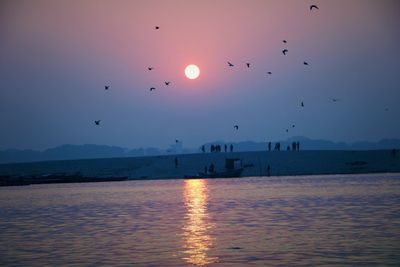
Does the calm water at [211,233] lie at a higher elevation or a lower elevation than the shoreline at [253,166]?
lower

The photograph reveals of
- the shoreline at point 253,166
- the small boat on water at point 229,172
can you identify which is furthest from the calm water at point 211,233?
the shoreline at point 253,166

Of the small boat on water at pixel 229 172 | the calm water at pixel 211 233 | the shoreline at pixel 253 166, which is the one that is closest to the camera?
the calm water at pixel 211 233

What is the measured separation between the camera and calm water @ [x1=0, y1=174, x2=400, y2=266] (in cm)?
2552

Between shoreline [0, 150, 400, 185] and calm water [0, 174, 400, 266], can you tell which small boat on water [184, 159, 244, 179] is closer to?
shoreline [0, 150, 400, 185]

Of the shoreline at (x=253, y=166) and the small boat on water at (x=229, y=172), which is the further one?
the shoreline at (x=253, y=166)

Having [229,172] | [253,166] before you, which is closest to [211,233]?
[229,172]

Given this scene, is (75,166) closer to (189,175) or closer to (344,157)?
(189,175)

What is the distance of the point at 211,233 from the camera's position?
3259cm

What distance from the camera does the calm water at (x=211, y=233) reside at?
25.5m

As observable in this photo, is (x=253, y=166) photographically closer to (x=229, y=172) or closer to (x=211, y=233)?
(x=229, y=172)

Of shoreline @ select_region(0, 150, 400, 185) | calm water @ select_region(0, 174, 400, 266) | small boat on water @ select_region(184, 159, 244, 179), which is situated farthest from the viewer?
shoreline @ select_region(0, 150, 400, 185)

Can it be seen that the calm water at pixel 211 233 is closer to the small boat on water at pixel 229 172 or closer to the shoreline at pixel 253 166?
the small boat on water at pixel 229 172

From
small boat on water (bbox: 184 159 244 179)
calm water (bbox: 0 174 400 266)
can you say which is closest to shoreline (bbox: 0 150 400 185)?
small boat on water (bbox: 184 159 244 179)

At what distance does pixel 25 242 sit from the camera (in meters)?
31.7
